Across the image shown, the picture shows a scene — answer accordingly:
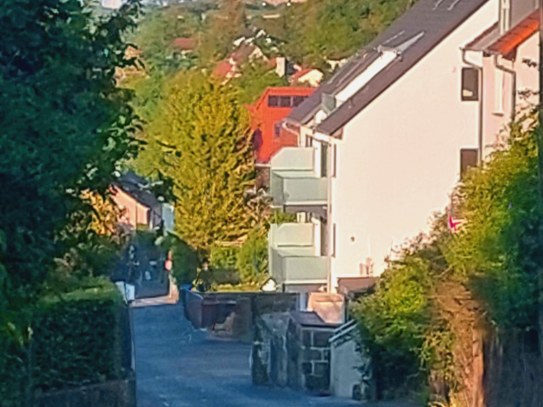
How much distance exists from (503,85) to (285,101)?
40.7 meters

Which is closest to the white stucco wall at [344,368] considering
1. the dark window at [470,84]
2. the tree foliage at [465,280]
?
the tree foliage at [465,280]

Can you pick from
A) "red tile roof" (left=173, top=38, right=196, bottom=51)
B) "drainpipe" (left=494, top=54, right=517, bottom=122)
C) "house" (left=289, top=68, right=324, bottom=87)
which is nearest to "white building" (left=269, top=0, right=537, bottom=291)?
"drainpipe" (left=494, top=54, right=517, bottom=122)

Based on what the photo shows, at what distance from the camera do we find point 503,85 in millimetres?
24250

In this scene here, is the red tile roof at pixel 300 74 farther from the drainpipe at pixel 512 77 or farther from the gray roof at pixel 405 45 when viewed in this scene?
the drainpipe at pixel 512 77

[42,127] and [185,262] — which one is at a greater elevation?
[42,127]

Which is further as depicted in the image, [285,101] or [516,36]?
[285,101]

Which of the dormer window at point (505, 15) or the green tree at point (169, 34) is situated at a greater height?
the green tree at point (169, 34)

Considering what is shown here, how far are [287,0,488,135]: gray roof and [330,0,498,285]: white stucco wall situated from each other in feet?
0.67

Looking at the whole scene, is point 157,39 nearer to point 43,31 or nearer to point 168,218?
point 168,218

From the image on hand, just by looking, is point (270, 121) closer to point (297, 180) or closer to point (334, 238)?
point (297, 180)

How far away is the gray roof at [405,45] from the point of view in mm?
33106

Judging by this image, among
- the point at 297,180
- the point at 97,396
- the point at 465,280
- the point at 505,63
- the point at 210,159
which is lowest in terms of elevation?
the point at 97,396

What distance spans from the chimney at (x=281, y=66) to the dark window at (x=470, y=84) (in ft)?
171

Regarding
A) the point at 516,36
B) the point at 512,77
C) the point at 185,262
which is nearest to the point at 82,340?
the point at 516,36
